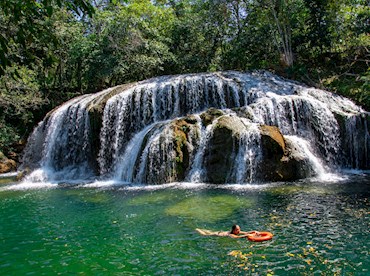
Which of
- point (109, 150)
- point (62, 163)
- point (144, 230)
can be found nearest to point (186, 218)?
point (144, 230)

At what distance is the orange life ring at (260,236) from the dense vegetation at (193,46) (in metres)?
12.8

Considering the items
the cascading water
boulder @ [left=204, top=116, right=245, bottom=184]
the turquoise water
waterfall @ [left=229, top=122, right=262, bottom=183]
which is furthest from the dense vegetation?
the turquoise water

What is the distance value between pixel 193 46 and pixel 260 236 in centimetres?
2329

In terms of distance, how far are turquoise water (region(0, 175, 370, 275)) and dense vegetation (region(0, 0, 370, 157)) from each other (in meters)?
9.87

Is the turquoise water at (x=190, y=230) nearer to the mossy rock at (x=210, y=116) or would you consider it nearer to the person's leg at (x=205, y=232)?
the person's leg at (x=205, y=232)

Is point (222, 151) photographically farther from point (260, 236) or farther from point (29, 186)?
point (29, 186)

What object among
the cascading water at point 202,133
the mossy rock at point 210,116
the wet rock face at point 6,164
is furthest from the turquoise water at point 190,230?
the wet rock face at point 6,164

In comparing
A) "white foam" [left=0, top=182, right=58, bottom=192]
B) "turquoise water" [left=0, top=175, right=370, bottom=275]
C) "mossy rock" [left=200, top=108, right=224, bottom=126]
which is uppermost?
"mossy rock" [left=200, top=108, right=224, bottom=126]

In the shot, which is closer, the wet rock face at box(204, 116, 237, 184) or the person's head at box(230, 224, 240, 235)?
the person's head at box(230, 224, 240, 235)

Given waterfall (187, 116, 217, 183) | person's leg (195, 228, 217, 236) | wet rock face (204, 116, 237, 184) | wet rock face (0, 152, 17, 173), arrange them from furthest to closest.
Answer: wet rock face (0, 152, 17, 173), waterfall (187, 116, 217, 183), wet rock face (204, 116, 237, 184), person's leg (195, 228, 217, 236)

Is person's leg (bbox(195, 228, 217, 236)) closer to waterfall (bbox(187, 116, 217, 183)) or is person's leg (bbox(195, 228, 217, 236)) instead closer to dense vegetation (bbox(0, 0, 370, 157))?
waterfall (bbox(187, 116, 217, 183))

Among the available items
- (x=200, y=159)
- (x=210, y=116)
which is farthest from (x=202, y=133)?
(x=200, y=159)

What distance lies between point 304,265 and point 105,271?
3204mm

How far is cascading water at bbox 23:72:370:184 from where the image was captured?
1319 cm
